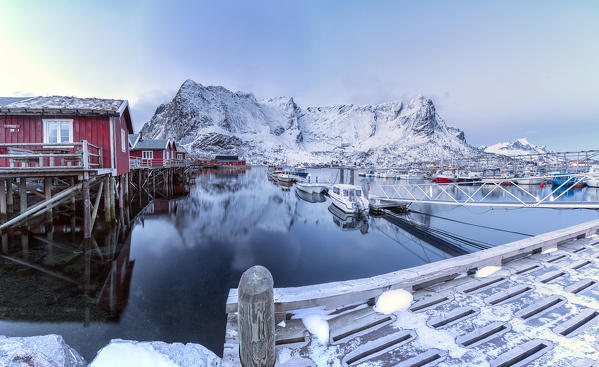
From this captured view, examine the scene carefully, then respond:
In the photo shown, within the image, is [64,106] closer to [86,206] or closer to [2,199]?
[2,199]

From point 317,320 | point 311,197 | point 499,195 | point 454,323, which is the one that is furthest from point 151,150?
point 499,195

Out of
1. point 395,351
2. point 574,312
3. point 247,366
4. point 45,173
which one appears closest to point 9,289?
point 45,173

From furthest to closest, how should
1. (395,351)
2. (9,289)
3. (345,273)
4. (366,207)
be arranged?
1. (366,207)
2. (345,273)
3. (9,289)
4. (395,351)

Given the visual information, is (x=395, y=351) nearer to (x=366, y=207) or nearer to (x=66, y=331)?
(x=66, y=331)

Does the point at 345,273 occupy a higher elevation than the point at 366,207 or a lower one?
lower

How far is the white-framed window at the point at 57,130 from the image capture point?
13.7 metres

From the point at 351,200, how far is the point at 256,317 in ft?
61.6

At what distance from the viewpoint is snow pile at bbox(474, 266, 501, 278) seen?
5074 mm

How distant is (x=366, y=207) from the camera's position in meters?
20.5

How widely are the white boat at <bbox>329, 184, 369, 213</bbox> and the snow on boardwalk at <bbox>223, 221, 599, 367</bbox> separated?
593 inches

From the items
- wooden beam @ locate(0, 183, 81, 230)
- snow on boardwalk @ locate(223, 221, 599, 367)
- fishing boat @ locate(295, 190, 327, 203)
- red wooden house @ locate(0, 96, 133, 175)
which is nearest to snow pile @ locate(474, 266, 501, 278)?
snow on boardwalk @ locate(223, 221, 599, 367)

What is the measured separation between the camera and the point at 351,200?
68.2 ft

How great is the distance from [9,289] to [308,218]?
52.9ft

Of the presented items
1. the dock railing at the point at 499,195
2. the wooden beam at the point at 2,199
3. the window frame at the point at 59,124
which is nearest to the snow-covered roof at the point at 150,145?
the window frame at the point at 59,124
